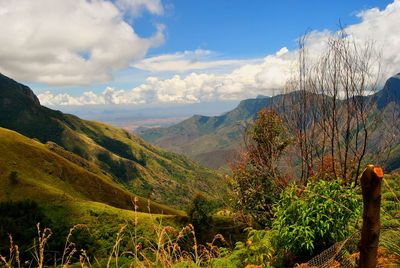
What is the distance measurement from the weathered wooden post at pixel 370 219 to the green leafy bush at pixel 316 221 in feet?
17.2

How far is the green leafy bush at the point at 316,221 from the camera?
32.0ft

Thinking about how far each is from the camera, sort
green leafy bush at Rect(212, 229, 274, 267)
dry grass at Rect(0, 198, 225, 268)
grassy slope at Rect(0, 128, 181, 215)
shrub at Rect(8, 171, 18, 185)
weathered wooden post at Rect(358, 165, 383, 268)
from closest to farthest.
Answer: weathered wooden post at Rect(358, 165, 383, 268) → dry grass at Rect(0, 198, 225, 268) → green leafy bush at Rect(212, 229, 274, 267) → grassy slope at Rect(0, 128, 181, 215) → shrub at Rect(8, 171, 18, 185)

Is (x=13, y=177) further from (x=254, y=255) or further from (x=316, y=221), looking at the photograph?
(x=316, y=221)

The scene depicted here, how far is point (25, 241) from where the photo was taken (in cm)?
8512

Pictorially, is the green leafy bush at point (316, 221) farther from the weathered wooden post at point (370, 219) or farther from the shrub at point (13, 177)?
the shrub at point (13, 177)

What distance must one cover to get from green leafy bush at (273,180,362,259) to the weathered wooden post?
524cm

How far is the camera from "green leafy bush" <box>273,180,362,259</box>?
32.0 ft

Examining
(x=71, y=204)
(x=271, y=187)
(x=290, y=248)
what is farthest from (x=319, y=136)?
(x=71, y=204)

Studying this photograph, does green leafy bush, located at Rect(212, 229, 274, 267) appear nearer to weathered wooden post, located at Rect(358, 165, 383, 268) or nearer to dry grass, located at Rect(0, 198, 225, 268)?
dry grass, located at Rect(0, 198, 225, 268)

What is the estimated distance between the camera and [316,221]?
9.84m

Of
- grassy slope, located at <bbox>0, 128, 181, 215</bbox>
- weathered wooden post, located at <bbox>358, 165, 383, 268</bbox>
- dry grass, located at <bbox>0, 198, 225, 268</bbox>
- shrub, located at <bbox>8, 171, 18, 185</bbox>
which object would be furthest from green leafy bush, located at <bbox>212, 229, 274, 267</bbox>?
shrub, located at <bbox>8, 171, 18, 185</bbox>

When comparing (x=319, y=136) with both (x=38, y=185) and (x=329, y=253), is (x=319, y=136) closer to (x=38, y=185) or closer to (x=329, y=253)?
(x=329, y=253)

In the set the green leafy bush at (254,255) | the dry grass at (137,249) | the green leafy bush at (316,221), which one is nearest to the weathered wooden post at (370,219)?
the dry grass at (137,249)

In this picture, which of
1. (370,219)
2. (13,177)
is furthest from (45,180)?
(370,219)
